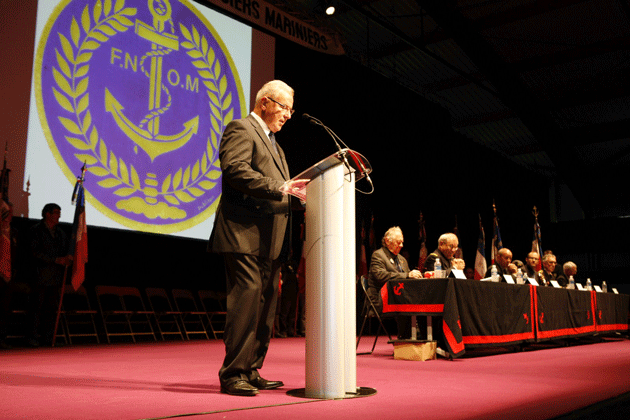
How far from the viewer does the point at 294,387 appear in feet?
8.48

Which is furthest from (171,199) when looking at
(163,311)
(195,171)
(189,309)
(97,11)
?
Result: (189,309)

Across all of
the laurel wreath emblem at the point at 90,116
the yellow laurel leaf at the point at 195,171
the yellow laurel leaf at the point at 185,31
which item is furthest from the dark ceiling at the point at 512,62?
the yellow laurel leaf at the point at 195,171

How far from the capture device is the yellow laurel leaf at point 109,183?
5617mm

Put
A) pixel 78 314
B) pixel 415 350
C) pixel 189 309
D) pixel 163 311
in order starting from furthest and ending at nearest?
pixel 189 309
pixel 163 311
pixel 78 314
pixel 415 350

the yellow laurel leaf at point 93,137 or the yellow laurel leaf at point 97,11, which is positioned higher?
the yellow laurel leaf at point 97,11

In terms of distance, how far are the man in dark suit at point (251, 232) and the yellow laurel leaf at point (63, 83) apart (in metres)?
3.54

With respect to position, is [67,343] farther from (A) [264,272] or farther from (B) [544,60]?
(B) [544,60]

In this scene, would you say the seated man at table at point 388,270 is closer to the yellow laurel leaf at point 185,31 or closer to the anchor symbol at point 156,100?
the anchor symbol at point 156,100

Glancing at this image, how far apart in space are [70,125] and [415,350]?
372 centimetres

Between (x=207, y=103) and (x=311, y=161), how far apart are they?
8.04 feet

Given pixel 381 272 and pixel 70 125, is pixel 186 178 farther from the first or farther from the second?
pixel 381 272

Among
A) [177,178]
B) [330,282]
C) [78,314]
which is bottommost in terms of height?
[78,314]

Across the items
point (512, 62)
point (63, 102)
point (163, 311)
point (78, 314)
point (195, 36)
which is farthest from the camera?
point (512, 62)

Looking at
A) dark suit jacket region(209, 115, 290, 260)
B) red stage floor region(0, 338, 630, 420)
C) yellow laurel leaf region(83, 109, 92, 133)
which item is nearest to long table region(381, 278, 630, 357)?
red stage floor region(0, 338, 630, 420)
